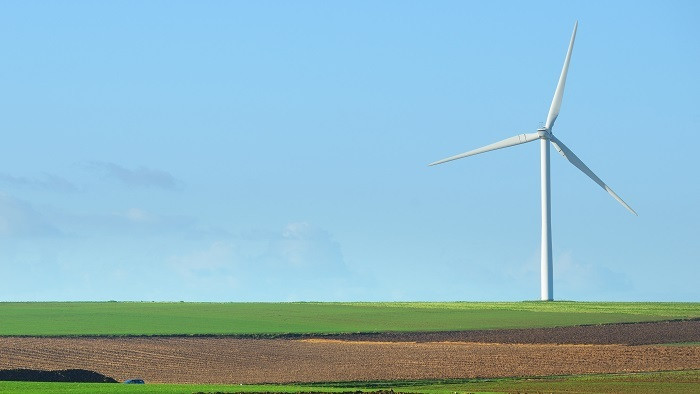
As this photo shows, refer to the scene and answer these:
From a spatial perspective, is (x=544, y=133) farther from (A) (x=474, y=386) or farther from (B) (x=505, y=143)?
(A) (x=474, y=386)

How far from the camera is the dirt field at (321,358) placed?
5341cm

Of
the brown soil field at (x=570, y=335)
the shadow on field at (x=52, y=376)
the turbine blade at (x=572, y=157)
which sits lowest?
the shadow on field at (x=52, y=376)

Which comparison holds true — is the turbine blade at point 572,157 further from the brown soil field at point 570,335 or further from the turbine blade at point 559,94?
the brown soil field at point 570,335

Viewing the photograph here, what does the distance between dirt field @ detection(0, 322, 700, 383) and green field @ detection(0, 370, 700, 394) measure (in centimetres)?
261

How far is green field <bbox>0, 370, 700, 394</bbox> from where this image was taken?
41719mm

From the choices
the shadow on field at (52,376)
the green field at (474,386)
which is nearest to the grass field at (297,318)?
the shadow on field at (52,376)

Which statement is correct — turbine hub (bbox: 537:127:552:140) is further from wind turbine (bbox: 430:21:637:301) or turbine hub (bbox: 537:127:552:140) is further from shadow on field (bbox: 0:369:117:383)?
shadow on field (bbox: 0:369:117:383)

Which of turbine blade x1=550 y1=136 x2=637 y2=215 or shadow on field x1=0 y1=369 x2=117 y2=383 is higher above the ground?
turbine blade x1=550 y1=136 x2=637 y2=215

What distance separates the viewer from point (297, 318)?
97312 millimetres

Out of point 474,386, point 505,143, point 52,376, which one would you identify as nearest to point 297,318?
point 505,143

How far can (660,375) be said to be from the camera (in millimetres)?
50688

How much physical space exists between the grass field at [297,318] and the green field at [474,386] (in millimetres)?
32776

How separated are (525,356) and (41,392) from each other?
28.0 m

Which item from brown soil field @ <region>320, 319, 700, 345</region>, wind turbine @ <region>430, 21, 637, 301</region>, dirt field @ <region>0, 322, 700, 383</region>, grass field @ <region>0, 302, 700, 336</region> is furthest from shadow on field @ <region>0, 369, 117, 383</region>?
wind turbine @ <region>430, 21, 637, 301</region>
